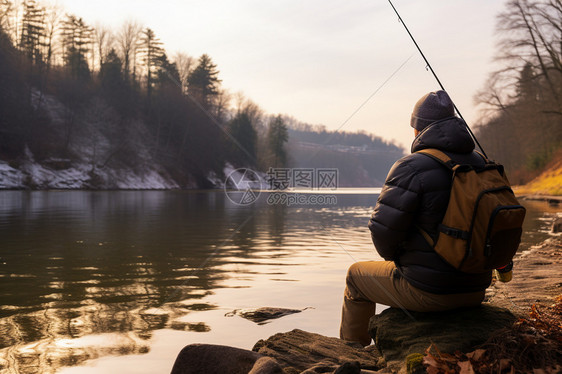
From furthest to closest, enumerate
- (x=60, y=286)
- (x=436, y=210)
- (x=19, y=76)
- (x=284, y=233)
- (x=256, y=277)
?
(x=19, y=76), (x=284, y=233), (x=256, y=277), (x=60, y=286), (x=436, y=210)

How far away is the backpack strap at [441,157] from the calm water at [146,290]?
9.25 feet

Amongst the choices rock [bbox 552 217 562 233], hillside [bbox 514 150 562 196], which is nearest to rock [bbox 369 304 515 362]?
rock [bbox 552 217 562 233]

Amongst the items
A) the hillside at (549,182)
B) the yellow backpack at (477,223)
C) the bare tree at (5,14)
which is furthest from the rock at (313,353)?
the bare tree at (5,14)

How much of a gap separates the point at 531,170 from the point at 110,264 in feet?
182

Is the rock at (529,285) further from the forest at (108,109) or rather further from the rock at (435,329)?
the forest at (108,109)

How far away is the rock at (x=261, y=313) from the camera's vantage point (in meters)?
6.34

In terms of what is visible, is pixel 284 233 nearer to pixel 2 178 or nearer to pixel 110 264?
pixel 110 264

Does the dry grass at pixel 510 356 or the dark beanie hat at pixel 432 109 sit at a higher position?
the dark beanie hat at pixel 432 109

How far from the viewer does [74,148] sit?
6650 cm

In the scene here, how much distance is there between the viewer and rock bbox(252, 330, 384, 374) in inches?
165

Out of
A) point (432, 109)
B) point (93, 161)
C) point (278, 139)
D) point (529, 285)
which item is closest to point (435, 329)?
point (432, 109)

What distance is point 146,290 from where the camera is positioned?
7746 millimetres

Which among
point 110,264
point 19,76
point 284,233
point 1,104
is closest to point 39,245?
point 110,264

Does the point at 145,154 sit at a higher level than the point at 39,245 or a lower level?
higher
